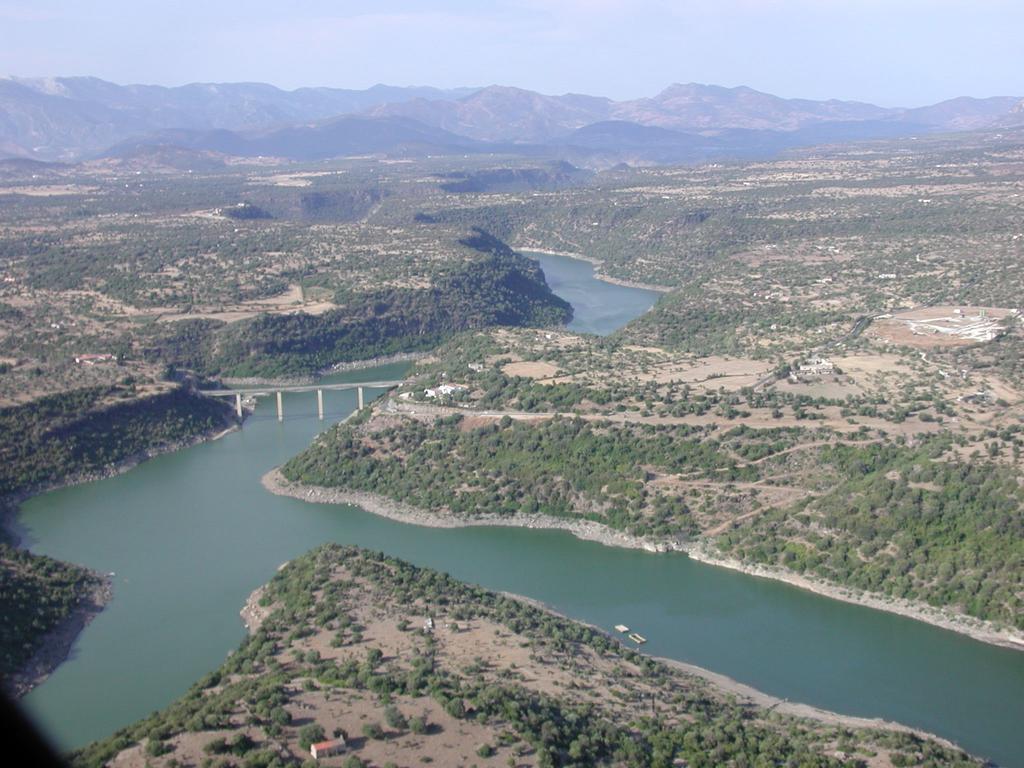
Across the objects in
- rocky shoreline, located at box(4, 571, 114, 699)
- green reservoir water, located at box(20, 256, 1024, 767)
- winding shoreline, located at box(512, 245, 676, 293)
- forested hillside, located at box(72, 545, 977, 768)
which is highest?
forested hillside, located at box(72, 545, 977, 768)

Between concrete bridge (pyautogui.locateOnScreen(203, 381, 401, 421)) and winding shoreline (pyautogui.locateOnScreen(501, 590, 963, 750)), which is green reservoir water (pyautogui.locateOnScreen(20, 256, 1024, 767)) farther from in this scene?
concrete bridge (pyautogui.locateOnScreen(203, 381, 401, 421))

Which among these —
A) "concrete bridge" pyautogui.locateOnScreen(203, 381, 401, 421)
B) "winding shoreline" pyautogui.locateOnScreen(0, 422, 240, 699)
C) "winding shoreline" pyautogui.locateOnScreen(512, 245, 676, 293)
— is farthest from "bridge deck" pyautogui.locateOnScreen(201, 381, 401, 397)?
"winding shoreline" pyautogui.locateOnScreen(512, 245, 676, 293)

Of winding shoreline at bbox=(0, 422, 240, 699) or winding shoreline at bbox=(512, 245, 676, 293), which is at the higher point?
winding shoreline at bbox=(512, 245, 676, 293)

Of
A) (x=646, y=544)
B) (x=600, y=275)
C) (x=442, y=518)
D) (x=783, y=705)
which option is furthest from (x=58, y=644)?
(x=600, y=275)

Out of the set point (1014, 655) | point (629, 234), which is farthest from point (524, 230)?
point (1014, 655)

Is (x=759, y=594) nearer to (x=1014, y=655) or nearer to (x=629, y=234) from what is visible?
(x=1014, y=655)

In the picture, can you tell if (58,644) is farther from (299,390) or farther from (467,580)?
(299,390)

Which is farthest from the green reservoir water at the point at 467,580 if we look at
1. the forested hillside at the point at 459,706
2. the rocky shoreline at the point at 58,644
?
the forested hillside at the point at 459,706

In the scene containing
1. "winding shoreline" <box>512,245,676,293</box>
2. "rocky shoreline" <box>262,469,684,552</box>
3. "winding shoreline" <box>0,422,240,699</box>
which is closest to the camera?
"winding shoreline" <box>0,422,240,699</box>
